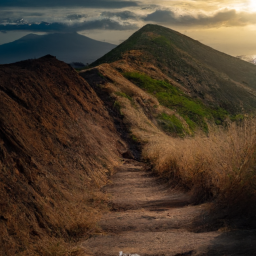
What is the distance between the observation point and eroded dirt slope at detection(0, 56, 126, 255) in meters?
6.61

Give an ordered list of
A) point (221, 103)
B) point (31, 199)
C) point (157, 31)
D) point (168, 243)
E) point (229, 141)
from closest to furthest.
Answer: point (168, 243), point (31, 199), point (229, 141), point (221, 103), point (157, 31)

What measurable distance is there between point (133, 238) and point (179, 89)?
27.5 m

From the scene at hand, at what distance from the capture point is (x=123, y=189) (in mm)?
10922

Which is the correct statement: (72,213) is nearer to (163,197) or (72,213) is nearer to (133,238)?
(133,238)

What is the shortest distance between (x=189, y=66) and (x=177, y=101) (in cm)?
1327

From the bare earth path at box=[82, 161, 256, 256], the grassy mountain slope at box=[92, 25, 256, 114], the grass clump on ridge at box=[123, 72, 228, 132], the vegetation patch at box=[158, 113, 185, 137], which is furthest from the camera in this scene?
the grassy mountain slope at box=[92, 25, 256, 114]

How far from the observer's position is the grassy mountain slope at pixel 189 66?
118 ft

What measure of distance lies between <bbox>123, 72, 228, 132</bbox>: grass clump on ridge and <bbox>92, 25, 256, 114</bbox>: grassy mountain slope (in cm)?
245

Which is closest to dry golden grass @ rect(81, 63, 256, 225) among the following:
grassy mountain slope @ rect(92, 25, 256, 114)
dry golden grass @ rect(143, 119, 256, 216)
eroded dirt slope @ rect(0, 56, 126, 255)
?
dry golden grass @ rect(143, 119, 256, 216)

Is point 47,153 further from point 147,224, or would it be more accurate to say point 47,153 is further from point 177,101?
point 177,101

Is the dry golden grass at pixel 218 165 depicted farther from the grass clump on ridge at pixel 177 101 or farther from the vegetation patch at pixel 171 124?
the grass clump on ridge at pixel 177 101

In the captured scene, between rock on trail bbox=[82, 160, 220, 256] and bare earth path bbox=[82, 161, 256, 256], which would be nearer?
bare earth path bbox=[82, 161, 256, 256]

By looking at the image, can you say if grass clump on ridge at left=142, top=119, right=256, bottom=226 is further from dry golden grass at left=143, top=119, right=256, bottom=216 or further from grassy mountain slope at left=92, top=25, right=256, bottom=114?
grassy mountain slope at left=92, top=25, right=256, bottom=114

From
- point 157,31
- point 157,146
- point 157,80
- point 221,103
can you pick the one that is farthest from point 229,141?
point 157,31
